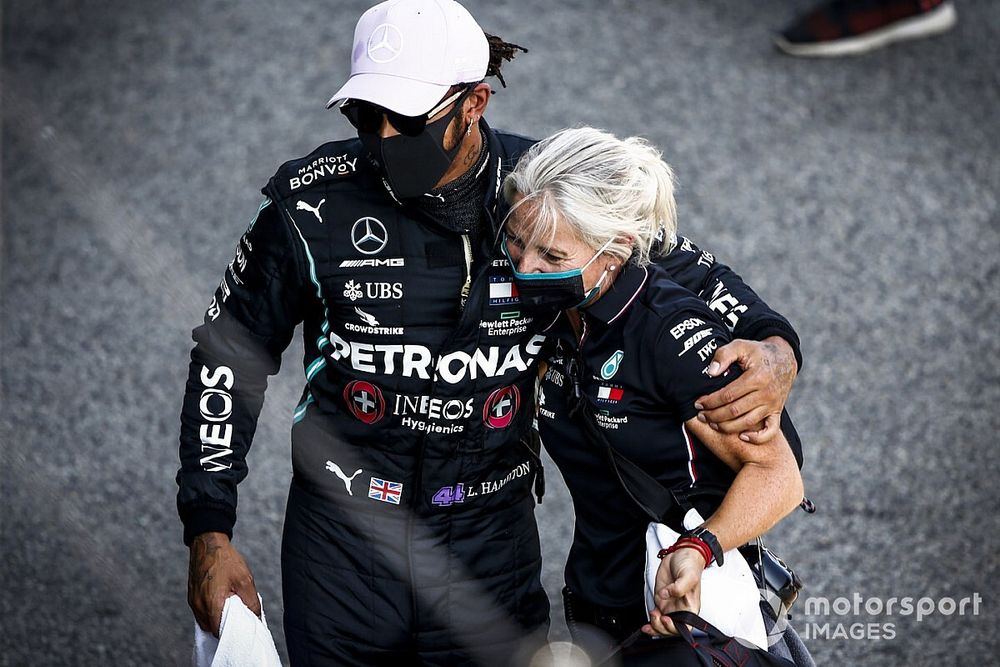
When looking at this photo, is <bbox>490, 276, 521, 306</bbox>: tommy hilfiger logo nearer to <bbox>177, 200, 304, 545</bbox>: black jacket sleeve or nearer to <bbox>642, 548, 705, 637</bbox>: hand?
<bbox>177, 200, 304, 545</bbox>: black jacket sleeve

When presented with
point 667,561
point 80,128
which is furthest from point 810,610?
point 80,128

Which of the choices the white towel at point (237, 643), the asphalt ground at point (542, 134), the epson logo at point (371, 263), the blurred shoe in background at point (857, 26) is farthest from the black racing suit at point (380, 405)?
the blurred shoe in background at point (857, 26)

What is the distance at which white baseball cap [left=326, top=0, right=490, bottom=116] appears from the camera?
2.28m

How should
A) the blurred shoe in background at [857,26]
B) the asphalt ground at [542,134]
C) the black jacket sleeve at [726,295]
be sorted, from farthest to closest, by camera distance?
the blurred shoe in background at [857,26] < the asphalt ground at [542,134] < the black jacket sleeve at [726,295]

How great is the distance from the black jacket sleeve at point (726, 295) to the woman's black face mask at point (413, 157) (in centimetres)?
60

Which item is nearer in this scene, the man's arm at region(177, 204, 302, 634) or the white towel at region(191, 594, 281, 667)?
the white towel at region(191, 594, 281, 667)

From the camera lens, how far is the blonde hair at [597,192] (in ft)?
7.57

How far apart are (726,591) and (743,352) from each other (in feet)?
1.65

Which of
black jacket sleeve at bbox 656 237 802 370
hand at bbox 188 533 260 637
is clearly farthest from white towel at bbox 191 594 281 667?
black jacket sleeve at bbox 656 237 802 370

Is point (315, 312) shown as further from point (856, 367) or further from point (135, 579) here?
point (856, 367)

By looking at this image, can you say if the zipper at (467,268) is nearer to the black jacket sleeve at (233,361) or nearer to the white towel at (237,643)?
the black jacket sleeve at (233,361)

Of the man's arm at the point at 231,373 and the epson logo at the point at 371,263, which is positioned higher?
the epson logo at the point at 371,263

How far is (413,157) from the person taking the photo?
2.33 meters

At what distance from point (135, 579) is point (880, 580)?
9.19 ft
